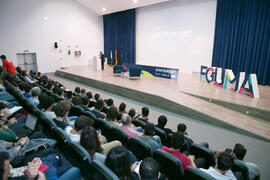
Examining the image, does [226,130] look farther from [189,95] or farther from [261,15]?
[261,15]

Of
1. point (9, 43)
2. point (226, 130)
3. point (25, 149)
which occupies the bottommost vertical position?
point (226, 130)

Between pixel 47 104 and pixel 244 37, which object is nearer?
pixel 47 104

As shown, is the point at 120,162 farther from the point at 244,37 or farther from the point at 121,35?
the point at 121,35

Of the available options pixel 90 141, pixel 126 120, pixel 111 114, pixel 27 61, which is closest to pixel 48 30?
pixel 27 61

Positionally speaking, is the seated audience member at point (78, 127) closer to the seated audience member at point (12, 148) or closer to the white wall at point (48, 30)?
the seated audience member at point (12, 148)

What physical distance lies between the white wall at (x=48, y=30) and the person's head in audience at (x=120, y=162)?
11.9m

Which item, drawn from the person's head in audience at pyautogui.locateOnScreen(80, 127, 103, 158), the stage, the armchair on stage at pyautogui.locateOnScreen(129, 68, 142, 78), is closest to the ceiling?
the armchair on stage at pyautogui.locateOnScreen(129, 68, 142, 78)

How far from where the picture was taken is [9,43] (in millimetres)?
10633

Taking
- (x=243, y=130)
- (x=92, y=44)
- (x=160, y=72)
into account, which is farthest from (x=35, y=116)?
(x=92, y=44)

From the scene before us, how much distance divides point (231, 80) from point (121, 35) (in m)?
9.57

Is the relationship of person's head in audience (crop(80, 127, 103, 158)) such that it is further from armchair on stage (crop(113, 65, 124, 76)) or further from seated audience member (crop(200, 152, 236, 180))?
armchair on stage (crop(113, 65, 124, 76))

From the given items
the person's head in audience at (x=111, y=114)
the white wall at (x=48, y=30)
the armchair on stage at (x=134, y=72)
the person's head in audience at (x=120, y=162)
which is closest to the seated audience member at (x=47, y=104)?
the person's head in audience at (x=111, y=114)

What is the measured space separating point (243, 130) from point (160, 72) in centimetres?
533

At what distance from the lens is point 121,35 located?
14.0m
